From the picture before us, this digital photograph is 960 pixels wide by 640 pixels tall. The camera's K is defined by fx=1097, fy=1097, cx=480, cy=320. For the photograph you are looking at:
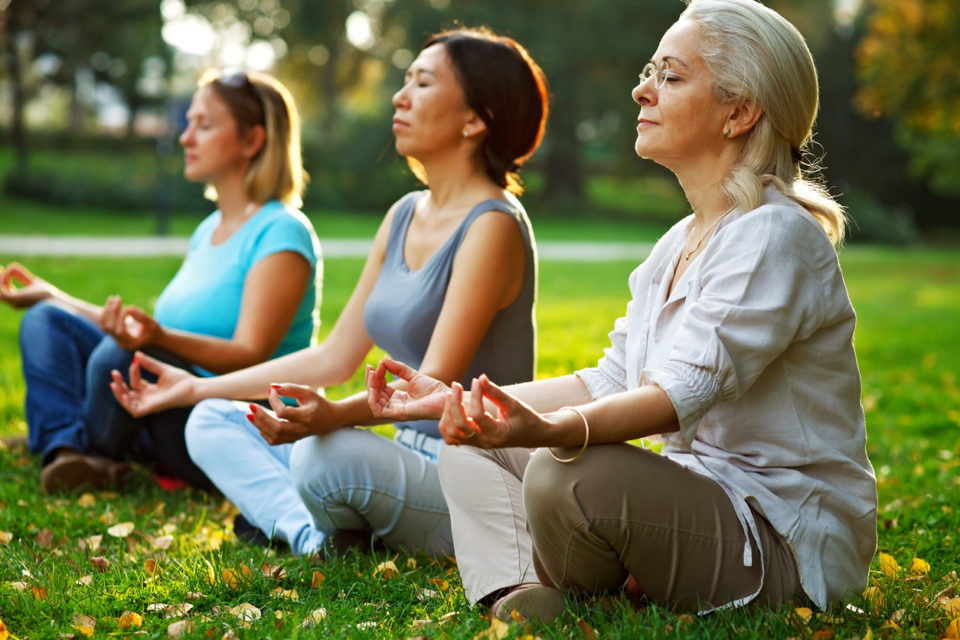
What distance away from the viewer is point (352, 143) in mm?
29859

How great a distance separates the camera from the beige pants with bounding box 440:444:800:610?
2.30 meters

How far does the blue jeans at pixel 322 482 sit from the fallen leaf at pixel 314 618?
0.42 meters

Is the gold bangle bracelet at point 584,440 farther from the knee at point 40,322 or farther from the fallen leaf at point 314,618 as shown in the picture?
the knee at point 40,322

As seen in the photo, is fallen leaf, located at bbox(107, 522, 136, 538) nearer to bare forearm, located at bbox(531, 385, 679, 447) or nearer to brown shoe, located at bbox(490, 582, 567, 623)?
brown shoe, located at bbox(490, 582, 567, 623)

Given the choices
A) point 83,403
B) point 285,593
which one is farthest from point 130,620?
point 83,403

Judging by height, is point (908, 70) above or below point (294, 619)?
above

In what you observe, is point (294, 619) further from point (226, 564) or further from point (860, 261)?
point (860, 261)

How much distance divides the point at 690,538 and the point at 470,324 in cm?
109

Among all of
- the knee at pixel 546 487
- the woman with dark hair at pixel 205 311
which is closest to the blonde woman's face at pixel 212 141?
the woman with dark hair at pixel 205 311

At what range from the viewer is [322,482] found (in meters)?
3.09

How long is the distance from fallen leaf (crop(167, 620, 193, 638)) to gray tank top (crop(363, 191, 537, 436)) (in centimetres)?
98

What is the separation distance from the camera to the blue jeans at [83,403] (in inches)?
160

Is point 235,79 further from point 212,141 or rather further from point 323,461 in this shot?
point 323,461

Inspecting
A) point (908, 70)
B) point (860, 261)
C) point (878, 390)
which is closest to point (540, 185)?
point (860, 261)
